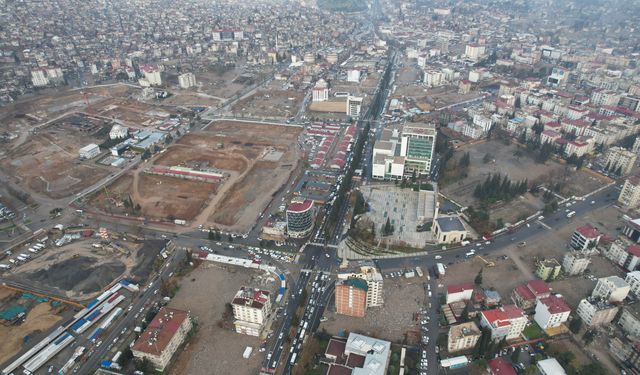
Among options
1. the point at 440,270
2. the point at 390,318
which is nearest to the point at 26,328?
the point at 390,318

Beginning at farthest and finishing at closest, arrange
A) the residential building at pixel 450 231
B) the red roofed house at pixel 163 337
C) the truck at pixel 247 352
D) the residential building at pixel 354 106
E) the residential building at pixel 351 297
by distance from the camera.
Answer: the residential building at pixel 354 106, the residential building at pixel 450 231, the residential building at pixel 351 297, the truck at pixel 247 352, the red roofed house at pixel 163 337

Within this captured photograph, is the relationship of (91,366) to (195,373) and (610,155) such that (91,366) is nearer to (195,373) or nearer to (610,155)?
(195,373)

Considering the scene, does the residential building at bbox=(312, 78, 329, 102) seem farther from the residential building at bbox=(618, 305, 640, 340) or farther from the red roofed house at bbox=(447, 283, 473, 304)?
the residential building at bbox=(618, 305, 640, 340)

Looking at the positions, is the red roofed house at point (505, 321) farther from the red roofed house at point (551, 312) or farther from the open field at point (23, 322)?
the open field at point (23, 322)

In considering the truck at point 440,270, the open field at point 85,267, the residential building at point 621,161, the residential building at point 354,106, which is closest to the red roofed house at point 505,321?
the truck at point 440,270

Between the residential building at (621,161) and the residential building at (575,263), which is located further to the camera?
the residential building at (621,161)

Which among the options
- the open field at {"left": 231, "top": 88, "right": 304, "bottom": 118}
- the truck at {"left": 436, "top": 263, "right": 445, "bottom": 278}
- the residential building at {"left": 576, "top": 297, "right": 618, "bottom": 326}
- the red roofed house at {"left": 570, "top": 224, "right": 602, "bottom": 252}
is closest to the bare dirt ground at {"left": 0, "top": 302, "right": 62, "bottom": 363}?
the truck at {"left": 436, "top": 263, "right": 445, "bottom": 278}

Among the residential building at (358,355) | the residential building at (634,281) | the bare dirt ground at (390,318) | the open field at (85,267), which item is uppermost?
the residential building at (634,281)
